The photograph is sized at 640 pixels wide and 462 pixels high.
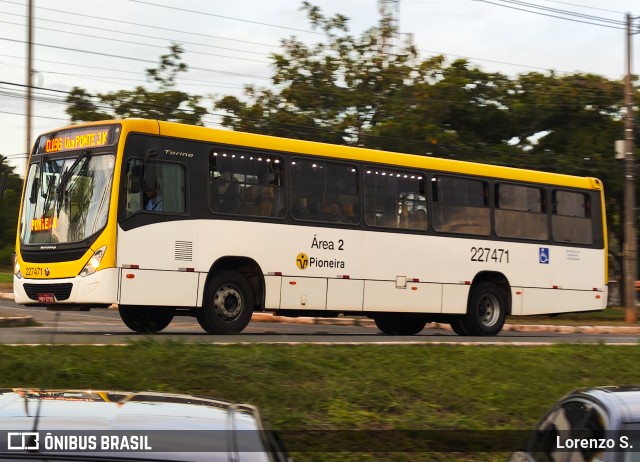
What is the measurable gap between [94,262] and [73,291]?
572 millimetres

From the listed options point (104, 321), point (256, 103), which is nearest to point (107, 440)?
point (104, 321)

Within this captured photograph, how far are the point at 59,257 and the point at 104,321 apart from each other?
7.12 meters

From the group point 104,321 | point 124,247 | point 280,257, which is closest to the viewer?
point 124,247

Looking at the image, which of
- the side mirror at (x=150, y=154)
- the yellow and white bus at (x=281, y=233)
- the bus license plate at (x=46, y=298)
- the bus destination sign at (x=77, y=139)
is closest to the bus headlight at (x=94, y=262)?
the yellow and white bus at (x=281, y=233)

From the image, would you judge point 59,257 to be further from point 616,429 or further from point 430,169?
point 616,429

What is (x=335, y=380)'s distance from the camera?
10.3 m

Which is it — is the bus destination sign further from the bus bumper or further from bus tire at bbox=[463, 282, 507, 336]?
bus tire at bbox=[463, 282, 507, 336]

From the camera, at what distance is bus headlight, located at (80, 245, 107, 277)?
15.1m

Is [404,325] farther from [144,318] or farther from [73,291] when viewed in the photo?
[73,291]

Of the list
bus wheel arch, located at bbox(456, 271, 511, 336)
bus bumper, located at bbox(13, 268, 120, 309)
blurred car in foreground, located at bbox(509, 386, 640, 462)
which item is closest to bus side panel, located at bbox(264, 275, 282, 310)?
bus bumper, located at bbox(13, 268, 120, 309)

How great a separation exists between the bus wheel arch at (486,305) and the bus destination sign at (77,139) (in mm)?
7985

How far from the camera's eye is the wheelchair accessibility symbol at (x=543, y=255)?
2102cm

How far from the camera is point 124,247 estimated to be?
1514 cm

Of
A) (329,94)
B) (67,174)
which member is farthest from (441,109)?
(67,174)
